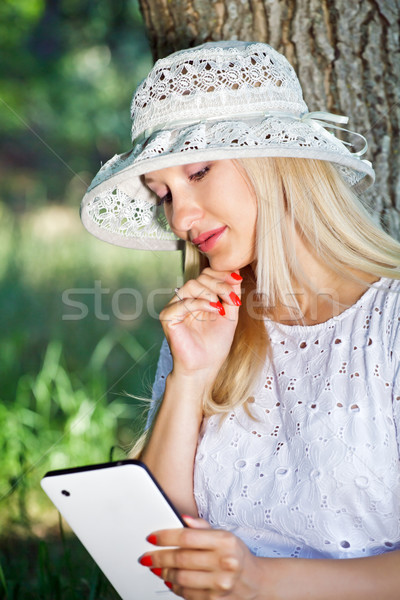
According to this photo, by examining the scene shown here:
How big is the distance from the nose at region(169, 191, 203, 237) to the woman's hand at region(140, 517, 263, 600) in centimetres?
83

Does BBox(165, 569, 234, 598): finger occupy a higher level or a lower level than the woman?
lower

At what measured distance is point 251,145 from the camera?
166 cm

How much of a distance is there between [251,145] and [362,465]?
840 millimetres

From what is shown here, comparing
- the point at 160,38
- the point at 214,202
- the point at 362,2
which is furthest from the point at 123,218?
the point at 362,2

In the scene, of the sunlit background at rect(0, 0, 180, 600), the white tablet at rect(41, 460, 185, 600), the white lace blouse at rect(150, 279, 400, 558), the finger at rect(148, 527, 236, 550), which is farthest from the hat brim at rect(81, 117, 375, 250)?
the sunlit background at rect(0, 0, 180, 600)

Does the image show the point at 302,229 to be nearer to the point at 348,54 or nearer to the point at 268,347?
the point at 268,347

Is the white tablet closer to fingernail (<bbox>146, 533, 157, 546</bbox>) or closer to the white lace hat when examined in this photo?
fingernail (<bbox>146, 533, 157, 546</bbox>)

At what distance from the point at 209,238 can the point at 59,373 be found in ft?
5.97

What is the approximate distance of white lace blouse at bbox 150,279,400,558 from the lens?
5.28 feet

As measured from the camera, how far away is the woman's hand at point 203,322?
1997 mm

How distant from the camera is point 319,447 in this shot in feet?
5.51

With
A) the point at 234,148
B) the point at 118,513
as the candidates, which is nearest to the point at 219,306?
the point at 234,148

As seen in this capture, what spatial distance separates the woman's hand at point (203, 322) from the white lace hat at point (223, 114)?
41 centimetres

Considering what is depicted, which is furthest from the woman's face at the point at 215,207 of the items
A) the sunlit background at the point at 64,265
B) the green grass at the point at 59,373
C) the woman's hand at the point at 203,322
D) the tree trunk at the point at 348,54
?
the sunlit background at the point at 64,265
